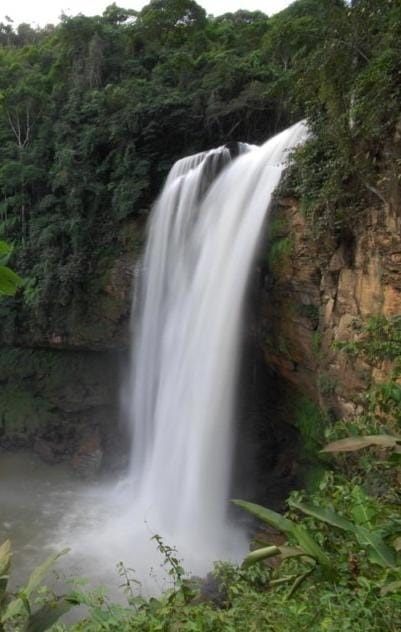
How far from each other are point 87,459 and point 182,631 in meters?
10.5

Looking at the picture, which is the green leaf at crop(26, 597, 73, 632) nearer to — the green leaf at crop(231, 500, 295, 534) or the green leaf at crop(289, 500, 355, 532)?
the green leaf at crop(231, 500, 295, 534)

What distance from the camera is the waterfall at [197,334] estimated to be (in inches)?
338

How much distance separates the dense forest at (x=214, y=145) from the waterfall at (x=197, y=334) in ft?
3.11

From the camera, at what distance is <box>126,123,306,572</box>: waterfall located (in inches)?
338

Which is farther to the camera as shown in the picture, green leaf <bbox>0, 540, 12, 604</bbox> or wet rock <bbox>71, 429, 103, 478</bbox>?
wet rock <bbox>71, 429, 103, 478</bbox>

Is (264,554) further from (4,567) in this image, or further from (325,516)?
(4,567)

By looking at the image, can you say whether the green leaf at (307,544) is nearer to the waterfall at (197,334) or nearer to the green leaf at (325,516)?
the green leaf at (325,516)

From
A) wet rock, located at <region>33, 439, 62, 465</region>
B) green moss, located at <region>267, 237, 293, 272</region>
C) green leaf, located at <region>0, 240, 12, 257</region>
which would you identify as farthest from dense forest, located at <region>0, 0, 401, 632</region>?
wet rock, located at <region>33, 439, 62, 465</region>

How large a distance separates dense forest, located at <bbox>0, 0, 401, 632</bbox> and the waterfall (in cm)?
95

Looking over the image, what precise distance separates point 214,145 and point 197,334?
555cm

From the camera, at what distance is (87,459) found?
12.5m

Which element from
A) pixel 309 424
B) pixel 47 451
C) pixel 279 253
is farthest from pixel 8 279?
pixel 47 451

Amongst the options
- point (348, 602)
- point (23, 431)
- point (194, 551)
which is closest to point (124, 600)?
point (194, 551)

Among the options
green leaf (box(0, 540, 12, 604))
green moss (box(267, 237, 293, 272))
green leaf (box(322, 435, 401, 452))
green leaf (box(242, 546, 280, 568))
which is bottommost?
green leaf (box(0, 540, 12, 604))
